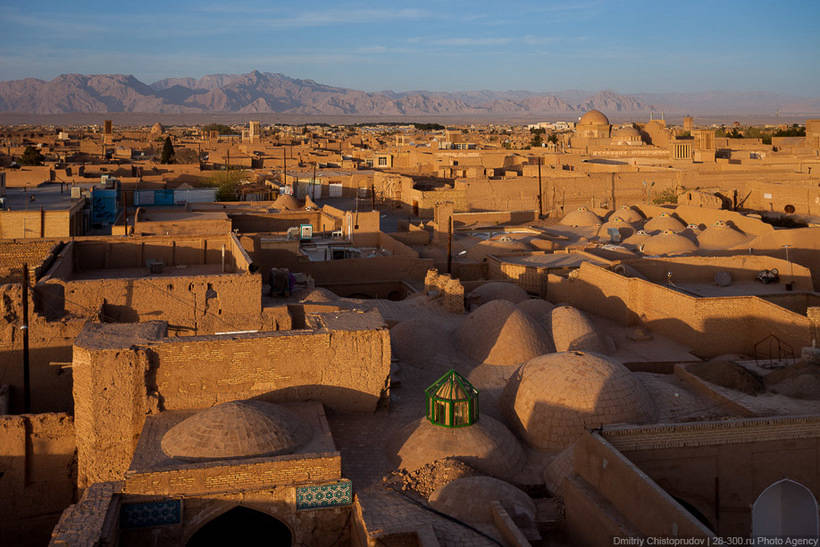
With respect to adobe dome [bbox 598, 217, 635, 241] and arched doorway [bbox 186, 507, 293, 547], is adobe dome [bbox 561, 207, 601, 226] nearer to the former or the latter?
adobe dome [bbox 598, 217, 635, 241]

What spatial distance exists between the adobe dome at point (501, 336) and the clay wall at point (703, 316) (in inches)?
112

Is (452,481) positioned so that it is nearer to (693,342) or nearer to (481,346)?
(481,346)

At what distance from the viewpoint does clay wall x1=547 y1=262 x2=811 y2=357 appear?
1570 cm

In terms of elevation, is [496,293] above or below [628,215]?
below

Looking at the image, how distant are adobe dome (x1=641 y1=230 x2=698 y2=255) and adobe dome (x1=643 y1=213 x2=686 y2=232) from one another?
102 inches

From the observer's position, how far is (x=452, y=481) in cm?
988

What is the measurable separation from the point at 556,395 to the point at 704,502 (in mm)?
2732

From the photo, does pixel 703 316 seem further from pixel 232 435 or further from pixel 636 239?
pixel 232 435

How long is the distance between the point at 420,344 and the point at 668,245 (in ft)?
37.1

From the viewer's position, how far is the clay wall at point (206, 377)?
10.7m

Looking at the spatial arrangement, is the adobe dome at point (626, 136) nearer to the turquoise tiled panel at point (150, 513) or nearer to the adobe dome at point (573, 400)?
the adobe dome at point (573, 400)

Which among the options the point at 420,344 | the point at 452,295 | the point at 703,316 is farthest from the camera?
the point at 452,295

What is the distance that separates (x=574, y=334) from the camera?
1579 cm

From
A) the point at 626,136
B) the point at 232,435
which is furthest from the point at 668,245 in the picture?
the point at 626,136
